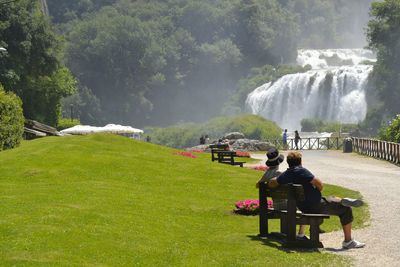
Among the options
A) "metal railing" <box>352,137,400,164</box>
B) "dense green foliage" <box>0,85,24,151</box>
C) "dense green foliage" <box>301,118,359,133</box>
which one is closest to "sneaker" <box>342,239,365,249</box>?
"dense green foliage" <box>0,85,24,151</box>

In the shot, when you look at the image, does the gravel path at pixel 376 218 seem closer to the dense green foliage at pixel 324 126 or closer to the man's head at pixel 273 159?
the man's head at pixel 273 159

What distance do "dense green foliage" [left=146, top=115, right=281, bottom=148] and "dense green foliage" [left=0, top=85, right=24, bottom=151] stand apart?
1811 inches

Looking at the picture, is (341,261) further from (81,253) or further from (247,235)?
(81,253)

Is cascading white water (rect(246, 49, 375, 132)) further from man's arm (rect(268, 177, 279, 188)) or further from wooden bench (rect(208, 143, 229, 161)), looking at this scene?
man's arm (rect(268, 177, 279, 188))

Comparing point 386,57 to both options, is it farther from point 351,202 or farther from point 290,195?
point 290,195

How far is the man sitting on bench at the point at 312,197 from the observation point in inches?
590

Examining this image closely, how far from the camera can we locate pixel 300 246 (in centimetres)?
1478

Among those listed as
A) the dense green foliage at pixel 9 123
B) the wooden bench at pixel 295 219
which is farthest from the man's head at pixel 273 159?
the dense green foliage at pixel 9 123

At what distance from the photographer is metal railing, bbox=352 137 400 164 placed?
143ft

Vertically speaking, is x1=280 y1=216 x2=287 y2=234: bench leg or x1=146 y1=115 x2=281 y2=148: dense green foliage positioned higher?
x1=146 y1=115 x2=281 y2=148: dense green foliage

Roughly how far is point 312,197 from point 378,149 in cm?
3530

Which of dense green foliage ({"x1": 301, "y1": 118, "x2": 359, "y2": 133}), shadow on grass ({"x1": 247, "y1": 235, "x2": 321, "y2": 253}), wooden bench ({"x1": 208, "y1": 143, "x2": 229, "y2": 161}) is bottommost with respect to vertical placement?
shadow on grass ({"x1": 247, "y1": 235, "x2": 321, "y2": 253})

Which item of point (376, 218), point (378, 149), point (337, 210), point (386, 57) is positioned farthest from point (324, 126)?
point (337, 210)

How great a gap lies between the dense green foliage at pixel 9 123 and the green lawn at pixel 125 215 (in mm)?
6976
